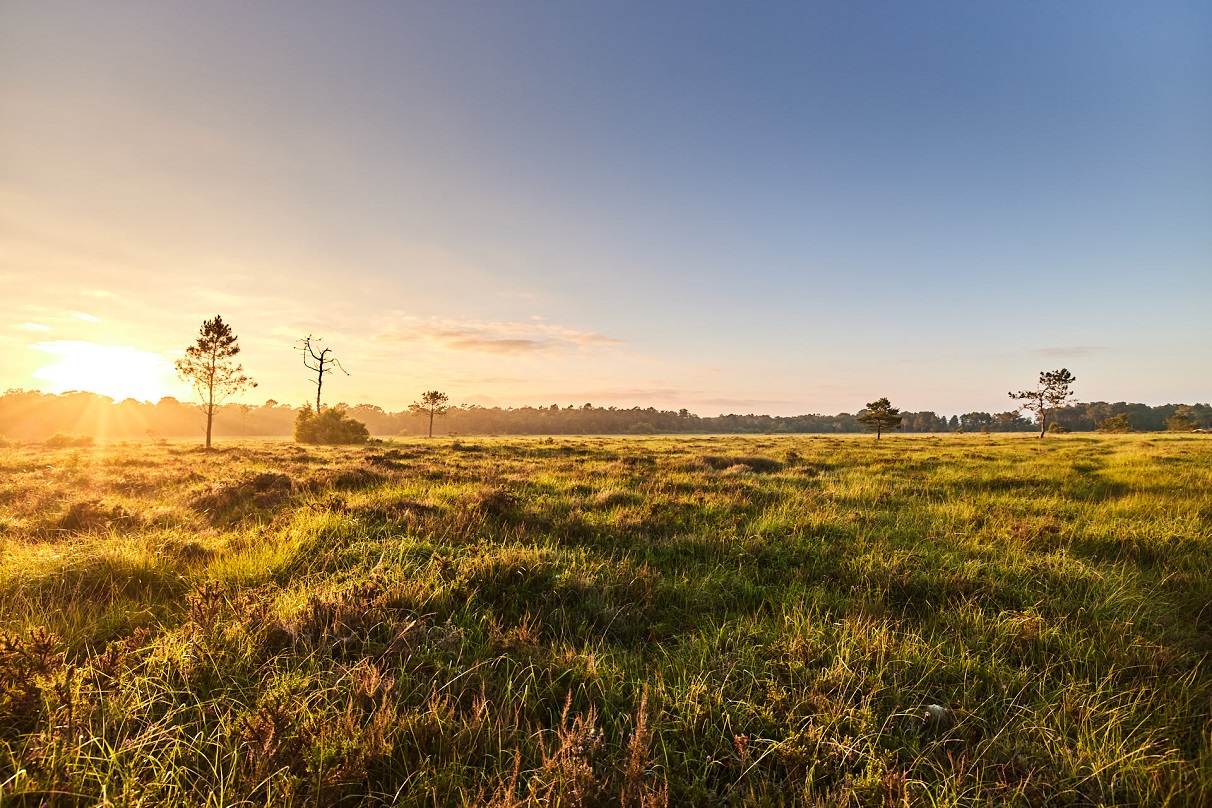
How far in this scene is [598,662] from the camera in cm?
338

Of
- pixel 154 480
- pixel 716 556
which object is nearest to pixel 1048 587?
pixel 716 556

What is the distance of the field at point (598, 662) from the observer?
2.32 m

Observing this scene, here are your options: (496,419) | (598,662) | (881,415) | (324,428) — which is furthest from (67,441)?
(496,419)

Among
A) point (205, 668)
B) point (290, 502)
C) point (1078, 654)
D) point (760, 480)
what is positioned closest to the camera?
point (205, 668)

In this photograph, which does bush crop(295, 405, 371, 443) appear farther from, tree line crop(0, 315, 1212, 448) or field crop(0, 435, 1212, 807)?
field crop(0, 435, 1212, 807)

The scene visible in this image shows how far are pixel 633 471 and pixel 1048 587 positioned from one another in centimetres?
1022

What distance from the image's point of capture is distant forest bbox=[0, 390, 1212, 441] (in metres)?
83.2

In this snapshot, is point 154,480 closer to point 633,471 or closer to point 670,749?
point 633,471

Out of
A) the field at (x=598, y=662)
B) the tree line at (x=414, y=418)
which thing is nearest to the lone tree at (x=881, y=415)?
the tree line at (x=414, y=418)

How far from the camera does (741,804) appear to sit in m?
2.27

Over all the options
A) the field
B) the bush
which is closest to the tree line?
the bush

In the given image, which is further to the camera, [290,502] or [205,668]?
[290,502]

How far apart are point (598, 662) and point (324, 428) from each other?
51.1m

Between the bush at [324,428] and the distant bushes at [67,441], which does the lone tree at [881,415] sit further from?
the distant bushes at [67,441]
